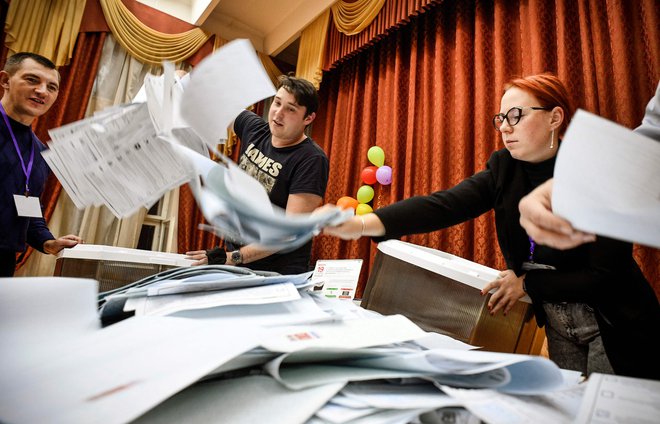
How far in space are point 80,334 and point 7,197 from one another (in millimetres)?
1390

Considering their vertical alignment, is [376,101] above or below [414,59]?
below

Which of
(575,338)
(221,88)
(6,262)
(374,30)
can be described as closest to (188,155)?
(221,88)

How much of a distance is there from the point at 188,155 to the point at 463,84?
84.8 inches

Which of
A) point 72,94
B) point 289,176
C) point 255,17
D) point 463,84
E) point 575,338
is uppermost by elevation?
point 255,17

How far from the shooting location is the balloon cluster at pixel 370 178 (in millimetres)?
2580

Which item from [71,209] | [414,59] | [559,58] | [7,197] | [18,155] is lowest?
[71,209]

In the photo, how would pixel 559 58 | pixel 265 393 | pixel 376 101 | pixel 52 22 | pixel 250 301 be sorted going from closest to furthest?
1. pixel 265 393
2. pixel 250 301
3. pixel 559 58
4. pixel 52 22
5. pixel 376 101

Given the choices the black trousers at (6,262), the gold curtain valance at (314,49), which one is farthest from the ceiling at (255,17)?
the black trousers at (6,262)

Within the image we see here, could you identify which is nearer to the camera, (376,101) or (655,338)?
(655,338)

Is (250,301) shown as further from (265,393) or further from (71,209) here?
(71,209)

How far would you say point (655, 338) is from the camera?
25.6 inches

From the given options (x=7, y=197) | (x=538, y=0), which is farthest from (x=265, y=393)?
(x=538, y=0)

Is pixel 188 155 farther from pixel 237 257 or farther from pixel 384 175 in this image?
pixel 384 175

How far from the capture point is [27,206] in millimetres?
1330
